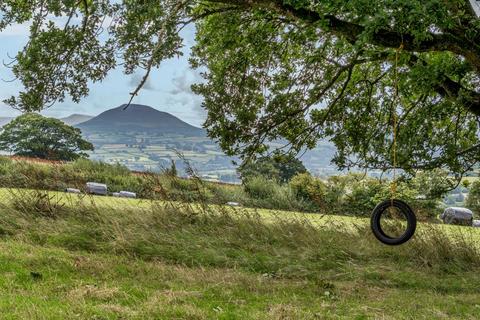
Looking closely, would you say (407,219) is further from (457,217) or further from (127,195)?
(457,217)

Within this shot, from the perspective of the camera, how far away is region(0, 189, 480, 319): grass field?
4.65m

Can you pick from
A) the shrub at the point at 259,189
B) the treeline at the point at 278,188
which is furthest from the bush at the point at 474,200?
the shrub at the point at 259,189

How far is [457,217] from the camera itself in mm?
16562

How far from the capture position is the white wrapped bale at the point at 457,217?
54.0 feet

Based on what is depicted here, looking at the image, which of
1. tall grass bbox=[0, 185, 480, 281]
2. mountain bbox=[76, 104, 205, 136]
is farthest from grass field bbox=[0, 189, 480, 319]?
mountain bbox=[76, 104, 205, 136]

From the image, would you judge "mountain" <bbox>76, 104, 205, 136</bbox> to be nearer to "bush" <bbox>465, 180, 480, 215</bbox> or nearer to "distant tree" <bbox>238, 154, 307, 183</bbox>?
"distant tree" <bbox>238, 154, 307, 183</bbox>

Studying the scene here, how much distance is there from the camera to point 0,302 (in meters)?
4.31

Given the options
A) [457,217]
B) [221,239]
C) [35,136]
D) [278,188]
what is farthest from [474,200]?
[35,136]

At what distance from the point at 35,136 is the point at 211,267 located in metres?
23.5

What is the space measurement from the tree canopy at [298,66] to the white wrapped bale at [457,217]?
7200 millimetres

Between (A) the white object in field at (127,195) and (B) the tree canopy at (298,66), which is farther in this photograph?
(A) the white object in field at (127,195)

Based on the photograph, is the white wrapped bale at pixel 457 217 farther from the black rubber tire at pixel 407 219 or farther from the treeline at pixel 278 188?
the black rubber tire at pixel 407 219

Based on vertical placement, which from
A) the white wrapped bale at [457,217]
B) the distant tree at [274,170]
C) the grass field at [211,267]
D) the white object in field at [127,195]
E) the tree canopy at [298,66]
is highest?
the tree canopy at [298,66]

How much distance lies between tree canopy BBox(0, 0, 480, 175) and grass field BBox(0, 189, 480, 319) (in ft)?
5.34
